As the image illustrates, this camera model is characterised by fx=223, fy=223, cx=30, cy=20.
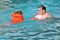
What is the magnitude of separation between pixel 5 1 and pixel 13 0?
59 centimetres

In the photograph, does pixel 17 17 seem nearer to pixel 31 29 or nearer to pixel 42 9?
pixel 31 29

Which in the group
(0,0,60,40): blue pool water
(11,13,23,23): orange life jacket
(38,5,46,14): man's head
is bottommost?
(0,0,60,40): blue pool water

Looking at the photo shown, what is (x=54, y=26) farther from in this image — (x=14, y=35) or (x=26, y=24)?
(x=14, y=35)

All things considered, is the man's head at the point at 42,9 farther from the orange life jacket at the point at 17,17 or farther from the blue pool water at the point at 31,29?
the orange life jacket at the point at 17,17

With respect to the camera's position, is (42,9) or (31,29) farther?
(42,9)

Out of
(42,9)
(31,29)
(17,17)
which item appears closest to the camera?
(31,29)

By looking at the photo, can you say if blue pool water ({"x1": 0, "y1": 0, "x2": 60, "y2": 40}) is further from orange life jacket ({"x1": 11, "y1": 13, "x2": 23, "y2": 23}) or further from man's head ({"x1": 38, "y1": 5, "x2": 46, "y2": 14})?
man's head ({"x1": 38, "y1": 5, "x2": 46, "y2": 14})

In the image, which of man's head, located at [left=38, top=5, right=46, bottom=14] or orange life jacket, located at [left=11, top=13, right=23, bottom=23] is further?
man's head, located at [left=38, top=5, right=46, bottom=14]

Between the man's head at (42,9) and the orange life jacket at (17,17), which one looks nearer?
the orange life jacket at (17,17)

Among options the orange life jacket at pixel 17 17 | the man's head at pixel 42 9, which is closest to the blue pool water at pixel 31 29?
the orange life jacket at pixel 17 17

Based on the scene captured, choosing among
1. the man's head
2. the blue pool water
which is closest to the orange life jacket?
the blue pool water

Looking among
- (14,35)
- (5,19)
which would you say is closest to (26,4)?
(5,19)

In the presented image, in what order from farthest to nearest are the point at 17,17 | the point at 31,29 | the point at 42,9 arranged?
the point at 42,9 < the point at 17,17 < the point at 31,29

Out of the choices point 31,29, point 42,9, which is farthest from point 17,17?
point 42,9
